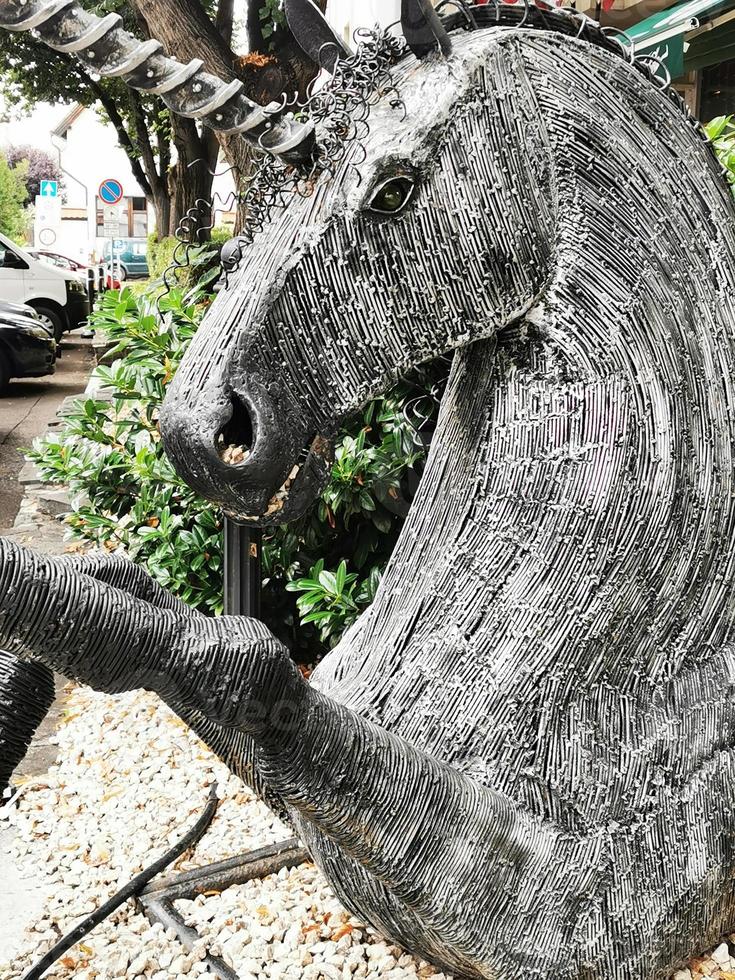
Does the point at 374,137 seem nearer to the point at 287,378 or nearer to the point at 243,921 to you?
the point at 287,378

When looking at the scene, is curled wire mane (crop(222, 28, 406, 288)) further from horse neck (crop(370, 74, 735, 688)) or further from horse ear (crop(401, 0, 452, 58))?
horse neck (crop(370, 74, 735, 688))

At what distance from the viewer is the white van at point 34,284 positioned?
51.0ft

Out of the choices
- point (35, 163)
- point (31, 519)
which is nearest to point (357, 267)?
point (31, 519)

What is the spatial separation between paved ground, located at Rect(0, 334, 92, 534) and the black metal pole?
13.7 ft

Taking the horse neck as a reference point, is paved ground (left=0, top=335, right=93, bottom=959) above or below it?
below

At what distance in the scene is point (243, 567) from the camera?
9.70 ft

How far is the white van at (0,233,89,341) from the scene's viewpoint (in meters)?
15.5

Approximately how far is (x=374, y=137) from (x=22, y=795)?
2.59 m

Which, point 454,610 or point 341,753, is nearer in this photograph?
point 341,753

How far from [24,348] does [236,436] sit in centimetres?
1158

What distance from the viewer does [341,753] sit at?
1.36 meters

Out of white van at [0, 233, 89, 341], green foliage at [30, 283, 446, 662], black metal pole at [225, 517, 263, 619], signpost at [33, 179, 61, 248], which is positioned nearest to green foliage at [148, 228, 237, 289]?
green foliage at [30, 283, 446, 662]

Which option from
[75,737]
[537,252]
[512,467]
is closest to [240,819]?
[75,737]

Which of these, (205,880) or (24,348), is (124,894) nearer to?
(205,880)
